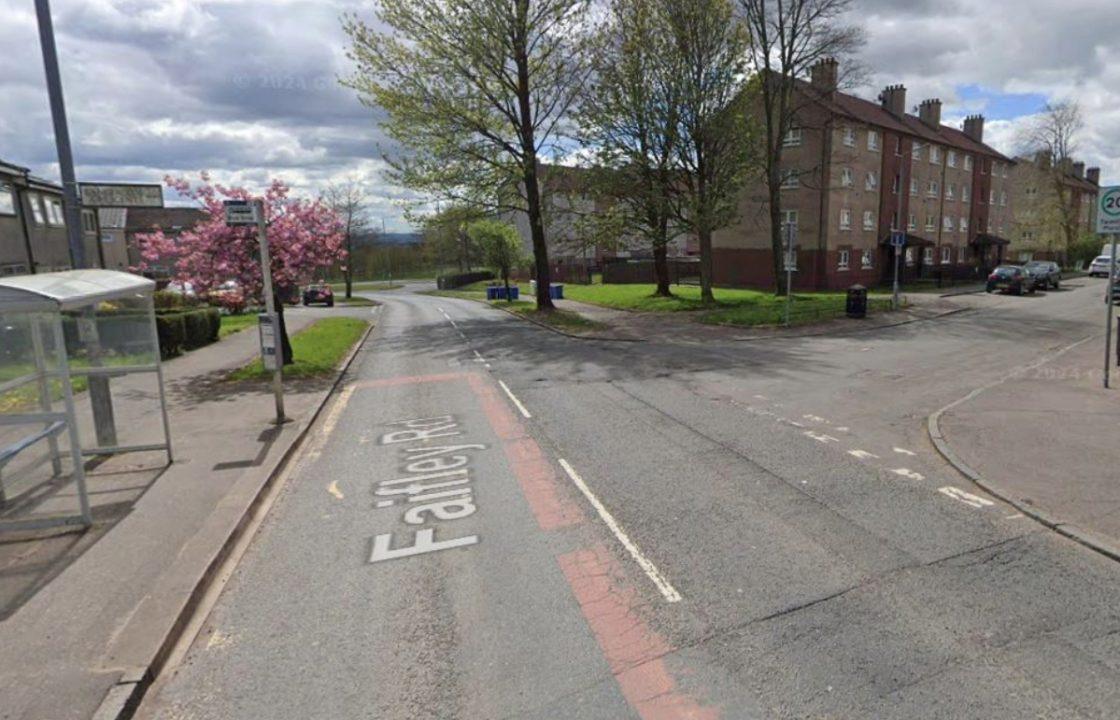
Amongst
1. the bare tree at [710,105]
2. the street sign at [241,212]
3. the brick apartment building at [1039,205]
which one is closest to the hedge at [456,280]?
the bare tree at [710,105]

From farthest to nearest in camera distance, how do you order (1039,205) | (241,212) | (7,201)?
(1039,205)
(7,201)
(241,212)

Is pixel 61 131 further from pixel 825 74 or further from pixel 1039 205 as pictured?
pixel 1039 205

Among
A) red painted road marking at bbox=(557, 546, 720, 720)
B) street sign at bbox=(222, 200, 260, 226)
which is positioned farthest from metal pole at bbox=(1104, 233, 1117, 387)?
street sign at bbox=(222, 200, 260, 226)

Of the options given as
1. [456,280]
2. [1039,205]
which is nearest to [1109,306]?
[1039,205]

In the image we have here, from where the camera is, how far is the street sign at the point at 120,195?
7.57 metres

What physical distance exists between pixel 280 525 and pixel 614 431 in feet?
14.5

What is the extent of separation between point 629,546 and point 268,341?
677 centimetres

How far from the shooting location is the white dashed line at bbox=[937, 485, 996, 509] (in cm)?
598

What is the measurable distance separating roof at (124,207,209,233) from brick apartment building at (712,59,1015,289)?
140 feet

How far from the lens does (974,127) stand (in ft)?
183

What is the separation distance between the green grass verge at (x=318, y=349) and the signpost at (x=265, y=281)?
458 centimetres

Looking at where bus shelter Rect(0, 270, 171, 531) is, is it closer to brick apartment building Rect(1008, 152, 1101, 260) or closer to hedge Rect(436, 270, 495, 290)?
hedge Rect(436, 270, 495, 290)

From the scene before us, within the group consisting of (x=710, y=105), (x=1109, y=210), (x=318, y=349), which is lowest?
(x=318, y=349)

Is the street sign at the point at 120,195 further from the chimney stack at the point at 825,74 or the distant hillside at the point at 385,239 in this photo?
the distant hillside at the point at 385,239
